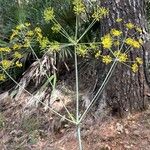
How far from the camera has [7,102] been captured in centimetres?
639

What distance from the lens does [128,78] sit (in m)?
5.08

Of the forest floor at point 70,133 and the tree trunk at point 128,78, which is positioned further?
the tree trunk at point 128,78

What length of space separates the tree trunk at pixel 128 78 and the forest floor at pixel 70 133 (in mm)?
151

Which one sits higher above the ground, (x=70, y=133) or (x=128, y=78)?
(x=128, y=78)

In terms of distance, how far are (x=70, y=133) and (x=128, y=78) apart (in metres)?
0.97

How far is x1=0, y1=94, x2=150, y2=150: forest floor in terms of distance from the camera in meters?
4.92

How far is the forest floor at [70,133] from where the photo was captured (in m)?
4.92

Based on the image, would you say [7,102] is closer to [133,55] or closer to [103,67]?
[103,67]

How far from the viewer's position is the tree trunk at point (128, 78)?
5082 mm

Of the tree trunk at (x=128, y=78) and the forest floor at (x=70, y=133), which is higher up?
the tree trunk at (x=128, y=78)

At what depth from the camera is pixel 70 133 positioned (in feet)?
17.2

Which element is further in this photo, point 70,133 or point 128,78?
point 70,133

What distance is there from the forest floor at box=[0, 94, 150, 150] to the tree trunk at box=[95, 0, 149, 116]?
0.50 feet

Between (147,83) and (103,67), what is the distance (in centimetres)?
57
